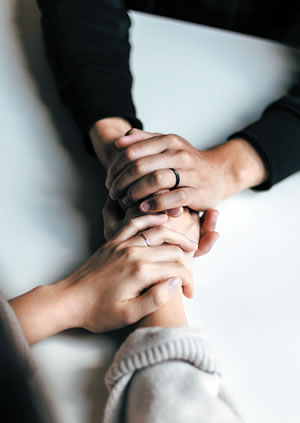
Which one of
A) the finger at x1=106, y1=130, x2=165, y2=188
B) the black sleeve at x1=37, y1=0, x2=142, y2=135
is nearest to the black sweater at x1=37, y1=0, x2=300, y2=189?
the black sleeve at x1=37, y1=0, x2=142, y2=135

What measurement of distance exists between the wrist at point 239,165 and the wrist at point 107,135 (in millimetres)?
190

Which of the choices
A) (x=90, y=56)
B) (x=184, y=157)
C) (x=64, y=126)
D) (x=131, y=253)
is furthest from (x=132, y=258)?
(x=90, y=56)

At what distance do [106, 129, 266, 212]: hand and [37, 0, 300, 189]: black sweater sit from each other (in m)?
0.05

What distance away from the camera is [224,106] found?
38.0 inches

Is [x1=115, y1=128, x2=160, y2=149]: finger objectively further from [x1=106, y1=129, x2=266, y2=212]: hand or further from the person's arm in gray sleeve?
the person's arm in gray sleeve

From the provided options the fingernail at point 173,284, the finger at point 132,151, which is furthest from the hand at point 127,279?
the finger at point 132,151

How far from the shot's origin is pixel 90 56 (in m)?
0.91

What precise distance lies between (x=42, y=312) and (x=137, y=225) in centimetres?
20

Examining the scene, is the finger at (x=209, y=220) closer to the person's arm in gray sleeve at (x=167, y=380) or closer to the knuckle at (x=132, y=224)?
the knuckle at (x=132, y=224)

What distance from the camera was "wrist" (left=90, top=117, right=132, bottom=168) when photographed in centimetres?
80

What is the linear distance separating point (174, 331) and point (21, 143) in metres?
0.47

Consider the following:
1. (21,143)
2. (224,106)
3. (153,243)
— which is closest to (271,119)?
(224,106)

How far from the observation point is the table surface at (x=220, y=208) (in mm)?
575

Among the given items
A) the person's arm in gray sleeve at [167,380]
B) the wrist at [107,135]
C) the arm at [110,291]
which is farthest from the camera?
the wrist at [107,135]
